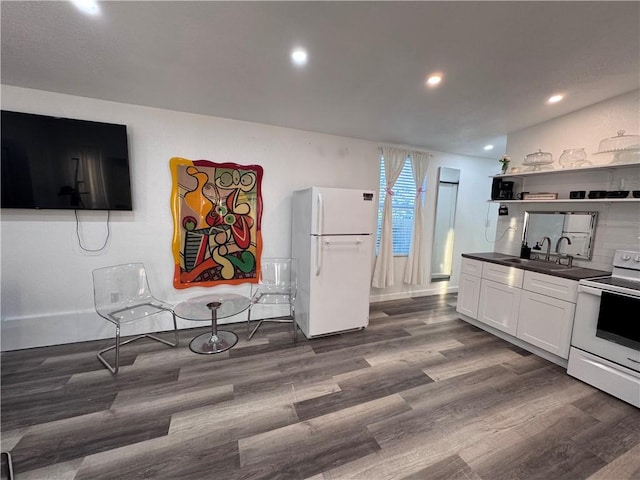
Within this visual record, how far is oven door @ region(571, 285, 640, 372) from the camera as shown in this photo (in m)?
1.90

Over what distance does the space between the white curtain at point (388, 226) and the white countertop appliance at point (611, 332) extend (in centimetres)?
208

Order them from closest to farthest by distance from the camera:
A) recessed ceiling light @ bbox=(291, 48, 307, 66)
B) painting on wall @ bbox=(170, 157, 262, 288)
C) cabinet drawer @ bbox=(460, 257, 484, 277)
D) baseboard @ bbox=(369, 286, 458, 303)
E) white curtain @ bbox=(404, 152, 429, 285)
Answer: recessed ceiling light @ bbox=(291, 48, 307, 66) < painting on wall @ bbox=(170, 157, 262, 288) < cabinet drawer @ bbox=(460, 257, 484, 277) < white curtain @ bbox=(404, 152, 429, 285) < baseboard @ bbox=(369, 286, 458, 303)

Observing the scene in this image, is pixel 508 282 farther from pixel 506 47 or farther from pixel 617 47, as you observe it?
pixel 506 47

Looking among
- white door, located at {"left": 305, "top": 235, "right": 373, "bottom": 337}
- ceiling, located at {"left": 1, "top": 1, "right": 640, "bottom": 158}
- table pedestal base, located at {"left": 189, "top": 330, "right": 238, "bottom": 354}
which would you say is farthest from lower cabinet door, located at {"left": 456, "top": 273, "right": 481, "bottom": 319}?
table pedestal base, located at {"left": 189, "top": 330, "right": 238, "bottom": 354}

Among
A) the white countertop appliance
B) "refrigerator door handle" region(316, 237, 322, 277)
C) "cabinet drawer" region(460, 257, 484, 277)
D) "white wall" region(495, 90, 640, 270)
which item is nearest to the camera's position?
the white countertop appliance

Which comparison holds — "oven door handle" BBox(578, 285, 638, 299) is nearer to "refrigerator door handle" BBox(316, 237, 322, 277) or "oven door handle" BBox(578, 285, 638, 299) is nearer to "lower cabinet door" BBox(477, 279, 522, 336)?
"lower cabinet door" BBox(477, 279, 522, 336)

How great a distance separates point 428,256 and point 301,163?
2.70 m

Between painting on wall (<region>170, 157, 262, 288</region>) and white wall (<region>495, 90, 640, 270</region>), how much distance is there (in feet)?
11.4

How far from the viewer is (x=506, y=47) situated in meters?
1.63

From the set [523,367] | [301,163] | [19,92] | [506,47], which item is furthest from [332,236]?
[19,92]

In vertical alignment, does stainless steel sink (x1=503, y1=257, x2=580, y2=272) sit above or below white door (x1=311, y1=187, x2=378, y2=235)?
below

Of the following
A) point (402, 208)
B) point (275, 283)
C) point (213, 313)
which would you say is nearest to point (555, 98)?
point (402, 208)

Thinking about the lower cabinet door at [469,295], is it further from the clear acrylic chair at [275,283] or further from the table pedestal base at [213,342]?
the table pedestal base at [213,342]

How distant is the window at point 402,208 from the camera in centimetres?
384
